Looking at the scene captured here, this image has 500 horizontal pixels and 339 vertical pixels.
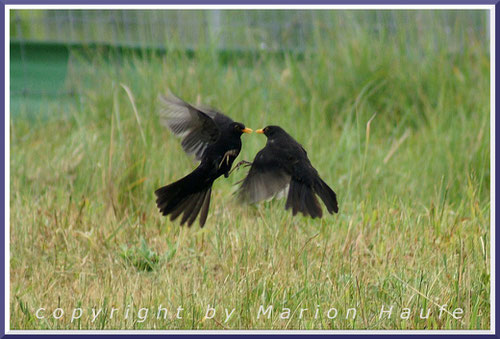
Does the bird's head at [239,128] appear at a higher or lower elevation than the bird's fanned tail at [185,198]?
higher

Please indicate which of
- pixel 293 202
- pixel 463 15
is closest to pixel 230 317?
pixel 293 202

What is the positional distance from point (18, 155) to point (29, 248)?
137 cm

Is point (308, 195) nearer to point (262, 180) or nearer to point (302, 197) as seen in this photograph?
point (302, 197)

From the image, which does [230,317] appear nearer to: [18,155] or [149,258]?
[149,258]

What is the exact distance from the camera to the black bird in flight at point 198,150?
7.62 feet

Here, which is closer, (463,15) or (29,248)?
(29,248)

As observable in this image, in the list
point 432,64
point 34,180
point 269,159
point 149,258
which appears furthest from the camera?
point 432,64

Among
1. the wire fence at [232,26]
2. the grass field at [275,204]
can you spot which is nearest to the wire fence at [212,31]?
the wire fence at [232,26]

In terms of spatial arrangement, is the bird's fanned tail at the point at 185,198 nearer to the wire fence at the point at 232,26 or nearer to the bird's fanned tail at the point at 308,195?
the bird's fanned tail at the point at 308,195

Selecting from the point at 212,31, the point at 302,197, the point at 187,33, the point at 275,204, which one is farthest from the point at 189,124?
the point at 187,33

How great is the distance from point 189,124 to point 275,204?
133 centimetres

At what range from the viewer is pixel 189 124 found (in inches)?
98.2

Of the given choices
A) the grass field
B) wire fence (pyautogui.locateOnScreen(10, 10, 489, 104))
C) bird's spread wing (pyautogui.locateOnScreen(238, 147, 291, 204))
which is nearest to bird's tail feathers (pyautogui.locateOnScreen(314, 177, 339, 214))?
bird's spread wing (pyautogui.locateOnScreen(238, 147, 291, 204))

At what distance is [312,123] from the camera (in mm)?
4730
